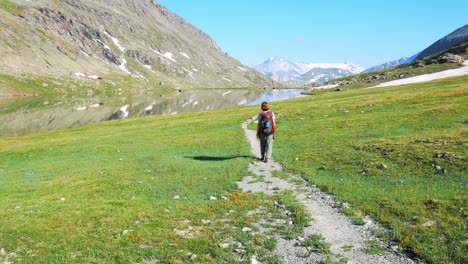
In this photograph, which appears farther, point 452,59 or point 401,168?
point 452,59

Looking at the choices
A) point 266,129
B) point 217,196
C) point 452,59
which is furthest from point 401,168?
point 452,59

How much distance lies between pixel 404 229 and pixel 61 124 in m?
101

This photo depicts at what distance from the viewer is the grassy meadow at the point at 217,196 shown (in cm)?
1329

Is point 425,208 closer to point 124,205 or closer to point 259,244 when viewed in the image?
point 259,244

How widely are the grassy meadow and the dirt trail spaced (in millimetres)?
594

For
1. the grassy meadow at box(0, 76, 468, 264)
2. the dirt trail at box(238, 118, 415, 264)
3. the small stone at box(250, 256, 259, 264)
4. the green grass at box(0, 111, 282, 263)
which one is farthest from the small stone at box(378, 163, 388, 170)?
the small stone at box(250, 256, 259, 264)

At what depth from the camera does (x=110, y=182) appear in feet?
81.6

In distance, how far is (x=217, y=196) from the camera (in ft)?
66.5

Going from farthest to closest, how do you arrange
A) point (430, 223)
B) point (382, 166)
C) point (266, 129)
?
1. point (266, 129)
2. point (382, 166)
3. point (430, 223)

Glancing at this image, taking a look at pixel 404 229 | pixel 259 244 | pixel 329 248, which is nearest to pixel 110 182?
pixel 259 244

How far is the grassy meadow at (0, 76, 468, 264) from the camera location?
1329cm

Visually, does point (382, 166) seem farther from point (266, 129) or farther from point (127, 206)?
point (127, 206)

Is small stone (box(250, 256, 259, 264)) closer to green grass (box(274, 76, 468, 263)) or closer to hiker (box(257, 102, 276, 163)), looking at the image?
green grass (box(274, 76, 468, 263))

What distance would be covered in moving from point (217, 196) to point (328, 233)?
7.86 m
